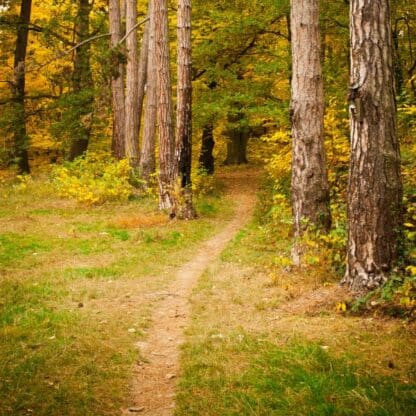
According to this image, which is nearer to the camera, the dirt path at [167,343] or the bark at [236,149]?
the dirt path at [167,343]

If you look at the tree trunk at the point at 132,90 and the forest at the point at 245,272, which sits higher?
the tree trunk at the point at 132,90

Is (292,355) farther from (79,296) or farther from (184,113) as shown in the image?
(184,113)

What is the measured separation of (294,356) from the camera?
4871 millimetres

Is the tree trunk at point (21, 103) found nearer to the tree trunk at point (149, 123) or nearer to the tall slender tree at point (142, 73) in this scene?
the tall slender tree at point (142, 73)

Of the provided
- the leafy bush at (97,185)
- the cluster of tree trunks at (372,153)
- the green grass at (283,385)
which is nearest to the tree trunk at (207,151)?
the leafy bush at (97,185)

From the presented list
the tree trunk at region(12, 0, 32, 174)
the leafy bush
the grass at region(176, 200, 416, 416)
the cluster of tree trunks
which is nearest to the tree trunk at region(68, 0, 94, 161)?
the tree trunk at region(12, 0, 32, 174)

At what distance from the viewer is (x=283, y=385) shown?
14.3 ft

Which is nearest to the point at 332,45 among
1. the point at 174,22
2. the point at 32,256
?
the point at 174,22

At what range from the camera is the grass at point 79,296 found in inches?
180

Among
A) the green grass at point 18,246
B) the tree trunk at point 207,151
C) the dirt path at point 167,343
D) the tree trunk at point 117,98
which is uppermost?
the tree trunk at point 117,98

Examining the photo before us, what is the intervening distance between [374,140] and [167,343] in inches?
139

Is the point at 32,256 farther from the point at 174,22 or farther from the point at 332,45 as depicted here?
the point at 332,45

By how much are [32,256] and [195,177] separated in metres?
8.73

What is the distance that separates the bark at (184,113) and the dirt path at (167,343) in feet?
7.13
